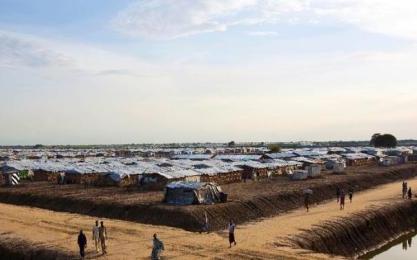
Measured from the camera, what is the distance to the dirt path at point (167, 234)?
2397cm

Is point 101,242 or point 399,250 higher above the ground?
point 101,242

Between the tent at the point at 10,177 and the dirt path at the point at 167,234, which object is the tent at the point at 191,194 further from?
the tent at the point at 10,177

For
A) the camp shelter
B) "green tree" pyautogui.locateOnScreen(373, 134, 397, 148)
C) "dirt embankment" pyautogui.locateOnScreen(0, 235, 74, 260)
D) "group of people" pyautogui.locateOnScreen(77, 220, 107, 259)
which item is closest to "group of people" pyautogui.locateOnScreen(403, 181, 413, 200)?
the camp shelter

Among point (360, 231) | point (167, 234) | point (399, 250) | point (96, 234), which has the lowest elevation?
point (399, 250)

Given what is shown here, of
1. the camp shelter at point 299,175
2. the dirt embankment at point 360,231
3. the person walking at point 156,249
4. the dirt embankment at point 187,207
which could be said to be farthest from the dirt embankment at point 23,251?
the camp shelter at point 299,175

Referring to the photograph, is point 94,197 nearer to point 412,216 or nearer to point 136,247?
point 136,247

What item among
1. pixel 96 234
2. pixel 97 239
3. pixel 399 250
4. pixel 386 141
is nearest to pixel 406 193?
pixel 399 250

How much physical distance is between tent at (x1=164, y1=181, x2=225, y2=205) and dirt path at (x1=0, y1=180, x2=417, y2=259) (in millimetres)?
5050

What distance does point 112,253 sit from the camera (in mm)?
23875

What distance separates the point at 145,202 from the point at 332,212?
13.7 m

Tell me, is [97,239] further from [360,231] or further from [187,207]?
[360,231]

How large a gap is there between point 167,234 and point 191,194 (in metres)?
8.79

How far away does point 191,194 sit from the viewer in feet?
123

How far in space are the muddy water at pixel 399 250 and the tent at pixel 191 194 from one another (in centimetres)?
1183
